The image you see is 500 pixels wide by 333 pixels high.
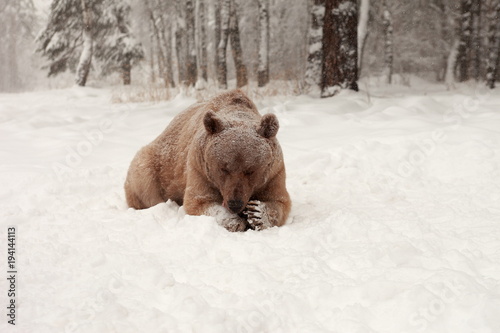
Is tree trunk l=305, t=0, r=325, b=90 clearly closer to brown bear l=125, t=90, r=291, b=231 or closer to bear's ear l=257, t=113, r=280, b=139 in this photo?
brown bear l=125, t=90, r=291, b=231

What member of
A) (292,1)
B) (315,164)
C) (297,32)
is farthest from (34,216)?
(297,32)

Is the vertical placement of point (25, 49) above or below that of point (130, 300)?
above

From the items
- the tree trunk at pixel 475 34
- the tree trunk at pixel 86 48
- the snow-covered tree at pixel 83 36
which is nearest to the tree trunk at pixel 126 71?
the snow-covered tree at pixel 83 36

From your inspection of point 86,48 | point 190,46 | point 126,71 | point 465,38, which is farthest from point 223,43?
point 465,38

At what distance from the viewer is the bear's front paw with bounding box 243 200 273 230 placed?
350 cm

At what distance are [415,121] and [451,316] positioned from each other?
17.9 feet

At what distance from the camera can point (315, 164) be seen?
5391mm

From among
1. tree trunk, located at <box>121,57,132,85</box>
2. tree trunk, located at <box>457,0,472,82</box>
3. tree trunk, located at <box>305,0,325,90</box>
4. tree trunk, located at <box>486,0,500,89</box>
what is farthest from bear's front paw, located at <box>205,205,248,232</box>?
tree trunk, located at <box>121,57,132,85</box>

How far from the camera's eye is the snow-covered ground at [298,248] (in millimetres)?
1942

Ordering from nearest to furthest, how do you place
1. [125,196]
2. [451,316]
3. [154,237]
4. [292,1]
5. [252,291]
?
[451,316] → [252,291] → [154,237] → [125,196] → [292,1]

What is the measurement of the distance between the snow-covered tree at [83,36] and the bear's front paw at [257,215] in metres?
19.7

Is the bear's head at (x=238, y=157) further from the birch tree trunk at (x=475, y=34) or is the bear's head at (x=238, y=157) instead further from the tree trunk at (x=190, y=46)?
the birch tree trunk at (x=475, y=34)

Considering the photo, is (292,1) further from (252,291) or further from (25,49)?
(25,49)

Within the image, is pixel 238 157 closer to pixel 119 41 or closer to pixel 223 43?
pixel 223 43
